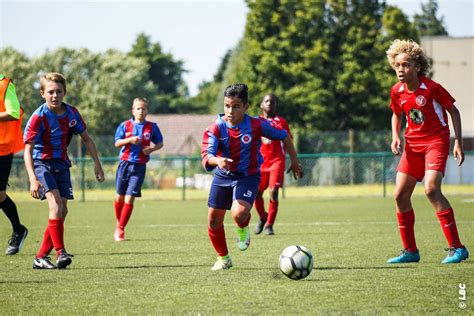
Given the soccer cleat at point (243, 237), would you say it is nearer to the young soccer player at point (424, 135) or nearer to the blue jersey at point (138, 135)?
the young soccer player at point (424, 135)

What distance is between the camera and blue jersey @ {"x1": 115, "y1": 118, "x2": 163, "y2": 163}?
12.9 meters

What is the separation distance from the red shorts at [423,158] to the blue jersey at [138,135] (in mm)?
5158

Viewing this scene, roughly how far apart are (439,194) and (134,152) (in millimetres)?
5644

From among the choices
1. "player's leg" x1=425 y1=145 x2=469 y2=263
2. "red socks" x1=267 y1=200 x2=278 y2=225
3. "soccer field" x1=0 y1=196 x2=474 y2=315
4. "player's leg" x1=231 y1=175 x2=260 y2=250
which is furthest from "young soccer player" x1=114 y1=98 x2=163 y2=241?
"player's leg" x1=425 y1=145 x2=469 y2=263

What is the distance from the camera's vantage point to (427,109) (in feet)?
28.2

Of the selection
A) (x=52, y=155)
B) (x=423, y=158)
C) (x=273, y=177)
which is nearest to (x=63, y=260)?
(x=52, y=155)

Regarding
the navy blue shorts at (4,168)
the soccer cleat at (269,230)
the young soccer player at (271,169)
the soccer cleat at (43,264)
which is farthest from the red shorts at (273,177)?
the soccer cleat at (43,264)

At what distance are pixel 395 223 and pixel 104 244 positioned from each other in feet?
18.8

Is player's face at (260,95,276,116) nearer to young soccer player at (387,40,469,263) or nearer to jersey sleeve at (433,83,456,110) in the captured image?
young soccer player at (387,40,469,263)

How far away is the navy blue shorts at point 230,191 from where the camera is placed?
27.4 ft

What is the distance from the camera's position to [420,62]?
8742 mm

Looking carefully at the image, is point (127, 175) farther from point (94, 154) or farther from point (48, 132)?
point (48, 132)

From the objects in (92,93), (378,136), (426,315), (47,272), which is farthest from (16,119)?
(92,93)

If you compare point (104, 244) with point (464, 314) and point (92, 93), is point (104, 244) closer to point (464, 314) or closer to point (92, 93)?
point (464, 314)
